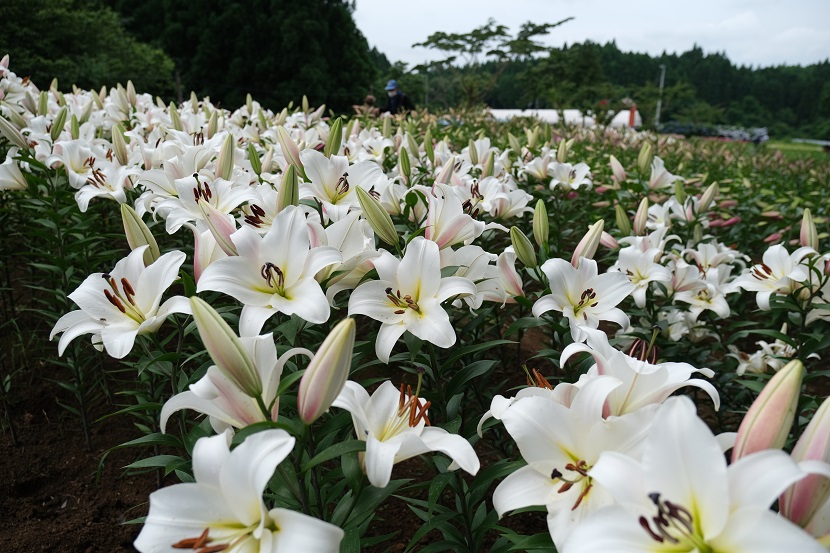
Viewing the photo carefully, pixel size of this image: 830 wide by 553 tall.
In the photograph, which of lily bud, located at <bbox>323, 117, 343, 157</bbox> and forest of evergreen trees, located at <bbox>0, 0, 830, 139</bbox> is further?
forest of evergreen trees, located at <bbox>0, 0, 830, 139</bbox>

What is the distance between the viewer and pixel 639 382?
0.83 meters

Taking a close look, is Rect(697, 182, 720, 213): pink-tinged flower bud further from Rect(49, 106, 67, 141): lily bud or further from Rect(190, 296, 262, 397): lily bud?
Rect(49, 106, 67, 141): lily bud

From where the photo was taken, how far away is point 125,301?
103cm

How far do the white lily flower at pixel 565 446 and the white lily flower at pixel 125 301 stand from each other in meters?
0.62

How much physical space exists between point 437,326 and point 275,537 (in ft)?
1.57

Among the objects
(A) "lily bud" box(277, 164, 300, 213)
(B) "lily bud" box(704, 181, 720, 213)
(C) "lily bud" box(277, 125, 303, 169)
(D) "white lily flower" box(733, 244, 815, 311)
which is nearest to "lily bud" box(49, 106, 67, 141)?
(C) "lily bud" box(277, 125, 303, 169)

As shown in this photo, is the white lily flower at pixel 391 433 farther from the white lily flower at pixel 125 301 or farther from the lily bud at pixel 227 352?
the white lily flower at pixel 125 301

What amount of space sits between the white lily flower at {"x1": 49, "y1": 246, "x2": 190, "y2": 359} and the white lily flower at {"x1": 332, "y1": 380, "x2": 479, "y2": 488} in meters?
0.39

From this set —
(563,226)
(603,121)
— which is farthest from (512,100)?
(563,226)

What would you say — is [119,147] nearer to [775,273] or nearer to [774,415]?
[774,415]

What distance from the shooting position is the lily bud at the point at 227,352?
2.45 feet

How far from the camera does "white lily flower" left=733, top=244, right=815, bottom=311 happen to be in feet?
5.71

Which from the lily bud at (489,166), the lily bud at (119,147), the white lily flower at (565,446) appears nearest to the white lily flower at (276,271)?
the white lily flower at (565,446)

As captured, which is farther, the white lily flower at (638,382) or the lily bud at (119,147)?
the lily bud at (119,147)
